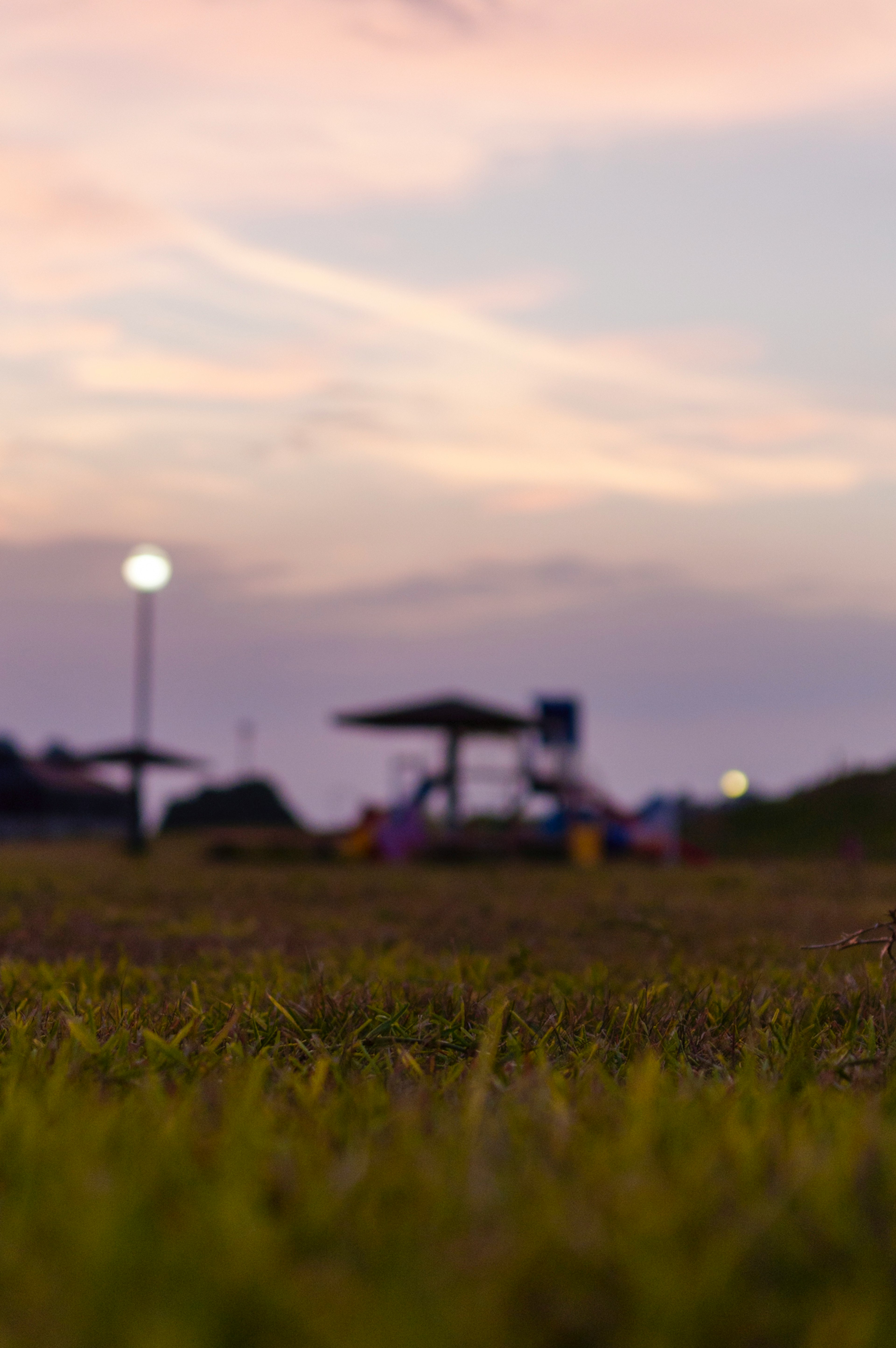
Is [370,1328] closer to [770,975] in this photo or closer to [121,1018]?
[121,1018]

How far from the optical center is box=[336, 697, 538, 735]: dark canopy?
29984mm

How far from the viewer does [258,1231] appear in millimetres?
2076

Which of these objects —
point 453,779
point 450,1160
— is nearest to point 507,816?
point 453,779

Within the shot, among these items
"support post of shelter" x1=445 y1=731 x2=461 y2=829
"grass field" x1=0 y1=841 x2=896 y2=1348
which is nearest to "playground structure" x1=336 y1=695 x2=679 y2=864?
"support post of shelter" x1=445 y1=731 x2=461 y2=829

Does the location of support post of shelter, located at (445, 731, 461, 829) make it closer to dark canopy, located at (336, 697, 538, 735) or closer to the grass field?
dark canopy, located at (336, 697, 538, 735)

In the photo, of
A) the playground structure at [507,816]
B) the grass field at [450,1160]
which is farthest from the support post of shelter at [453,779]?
the grass field at [450,1160]

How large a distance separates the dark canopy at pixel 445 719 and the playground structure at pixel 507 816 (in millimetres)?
23

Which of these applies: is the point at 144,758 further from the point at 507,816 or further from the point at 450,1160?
the point at 450,1160

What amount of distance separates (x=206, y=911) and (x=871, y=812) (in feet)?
86.6

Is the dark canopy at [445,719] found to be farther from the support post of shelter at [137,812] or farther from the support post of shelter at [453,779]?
the support post of shelter at [137,812]

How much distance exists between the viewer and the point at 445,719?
3008cm

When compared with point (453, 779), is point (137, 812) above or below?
below

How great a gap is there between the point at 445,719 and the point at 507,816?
290 cm

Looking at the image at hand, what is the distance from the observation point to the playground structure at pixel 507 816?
28625 mm
